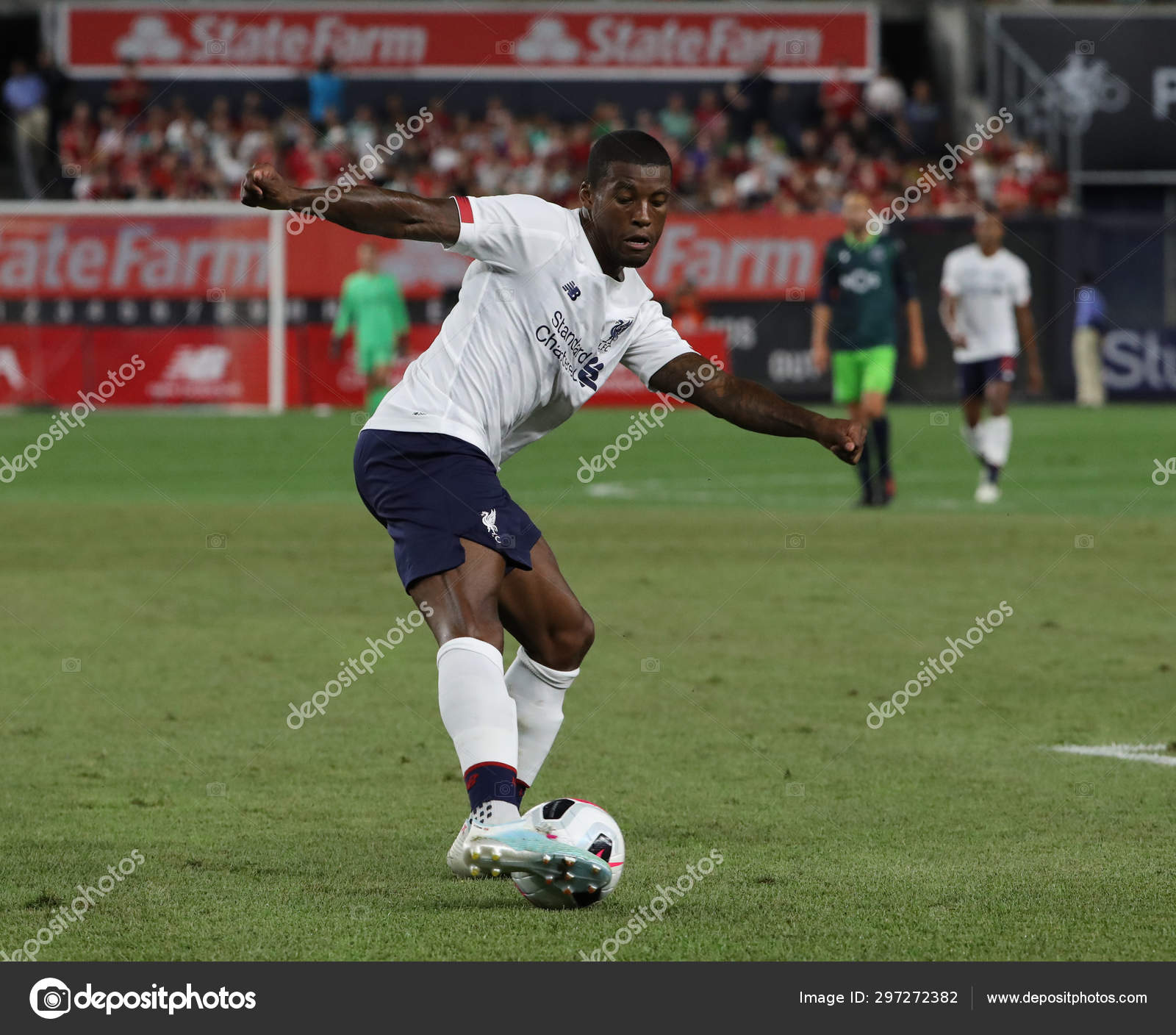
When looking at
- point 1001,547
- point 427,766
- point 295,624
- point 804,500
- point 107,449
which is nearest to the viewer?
point 427,766

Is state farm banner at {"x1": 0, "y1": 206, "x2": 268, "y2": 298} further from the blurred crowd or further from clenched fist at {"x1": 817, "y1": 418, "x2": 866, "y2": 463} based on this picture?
clenched fist at {"x1": 817, "y1": 418, "x2": 866, "y2": 463}

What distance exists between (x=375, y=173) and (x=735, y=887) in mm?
27577

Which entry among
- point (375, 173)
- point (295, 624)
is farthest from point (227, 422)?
point (295, 624)

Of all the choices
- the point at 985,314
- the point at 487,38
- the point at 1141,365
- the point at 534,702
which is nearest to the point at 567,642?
the point at 534,702

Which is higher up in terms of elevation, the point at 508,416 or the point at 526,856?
the point at 508,416

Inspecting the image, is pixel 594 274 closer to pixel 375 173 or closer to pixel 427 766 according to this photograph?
pixel 427 766

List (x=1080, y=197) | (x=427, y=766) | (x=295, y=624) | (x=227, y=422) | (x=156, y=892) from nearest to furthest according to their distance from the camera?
(x=156, y=892)
(x=427, y=766)
(x=295, y=624)
(x=227, y=422)
(x=1080, y=197)

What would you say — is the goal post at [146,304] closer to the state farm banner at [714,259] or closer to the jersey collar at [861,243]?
the state farm banner at [714,259]

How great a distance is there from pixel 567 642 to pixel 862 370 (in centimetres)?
1237

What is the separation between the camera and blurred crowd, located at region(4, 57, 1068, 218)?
32375 millimetres

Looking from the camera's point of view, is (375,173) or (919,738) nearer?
(919,738)

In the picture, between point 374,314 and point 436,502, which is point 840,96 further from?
point 436,502

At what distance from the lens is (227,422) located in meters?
26.8

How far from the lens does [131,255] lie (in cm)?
2953
